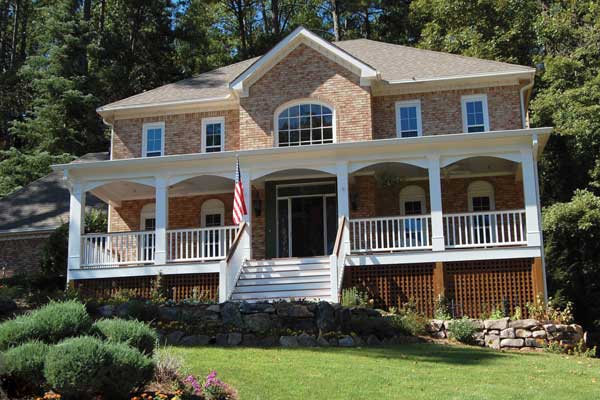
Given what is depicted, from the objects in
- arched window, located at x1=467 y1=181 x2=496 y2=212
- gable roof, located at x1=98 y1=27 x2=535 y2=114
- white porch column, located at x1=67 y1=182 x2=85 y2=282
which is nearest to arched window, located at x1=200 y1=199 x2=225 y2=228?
gable roof, located at x1=98 y1=27 x2=535 y2=114

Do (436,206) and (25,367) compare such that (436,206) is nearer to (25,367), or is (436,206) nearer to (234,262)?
(234,262)

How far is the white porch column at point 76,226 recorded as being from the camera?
791 inches

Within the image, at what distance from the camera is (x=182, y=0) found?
44031 millimetres

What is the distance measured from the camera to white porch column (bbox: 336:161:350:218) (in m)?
18.9

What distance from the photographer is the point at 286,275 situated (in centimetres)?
1855

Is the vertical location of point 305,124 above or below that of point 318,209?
above

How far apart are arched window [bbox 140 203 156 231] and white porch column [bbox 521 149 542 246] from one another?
1209 cm

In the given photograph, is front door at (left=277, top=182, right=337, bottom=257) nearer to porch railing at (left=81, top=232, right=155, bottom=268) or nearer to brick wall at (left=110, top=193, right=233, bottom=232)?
brick wall at (left=110, top=193, right=233, bottom=232)

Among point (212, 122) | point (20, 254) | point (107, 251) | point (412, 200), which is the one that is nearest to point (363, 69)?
point (412, 200)

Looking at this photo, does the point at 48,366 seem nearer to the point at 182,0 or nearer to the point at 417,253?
the point at 417,253

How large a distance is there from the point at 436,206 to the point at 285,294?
14.8ft

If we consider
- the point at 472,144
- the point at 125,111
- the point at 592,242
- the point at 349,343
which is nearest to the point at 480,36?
the point at 592,242

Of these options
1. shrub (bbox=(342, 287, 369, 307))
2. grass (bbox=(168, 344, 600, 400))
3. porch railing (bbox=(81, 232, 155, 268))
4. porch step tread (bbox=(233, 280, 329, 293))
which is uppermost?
porch railing (bbox=(81, 232, 155, 268))

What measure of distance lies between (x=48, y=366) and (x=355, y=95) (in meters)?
15.1
